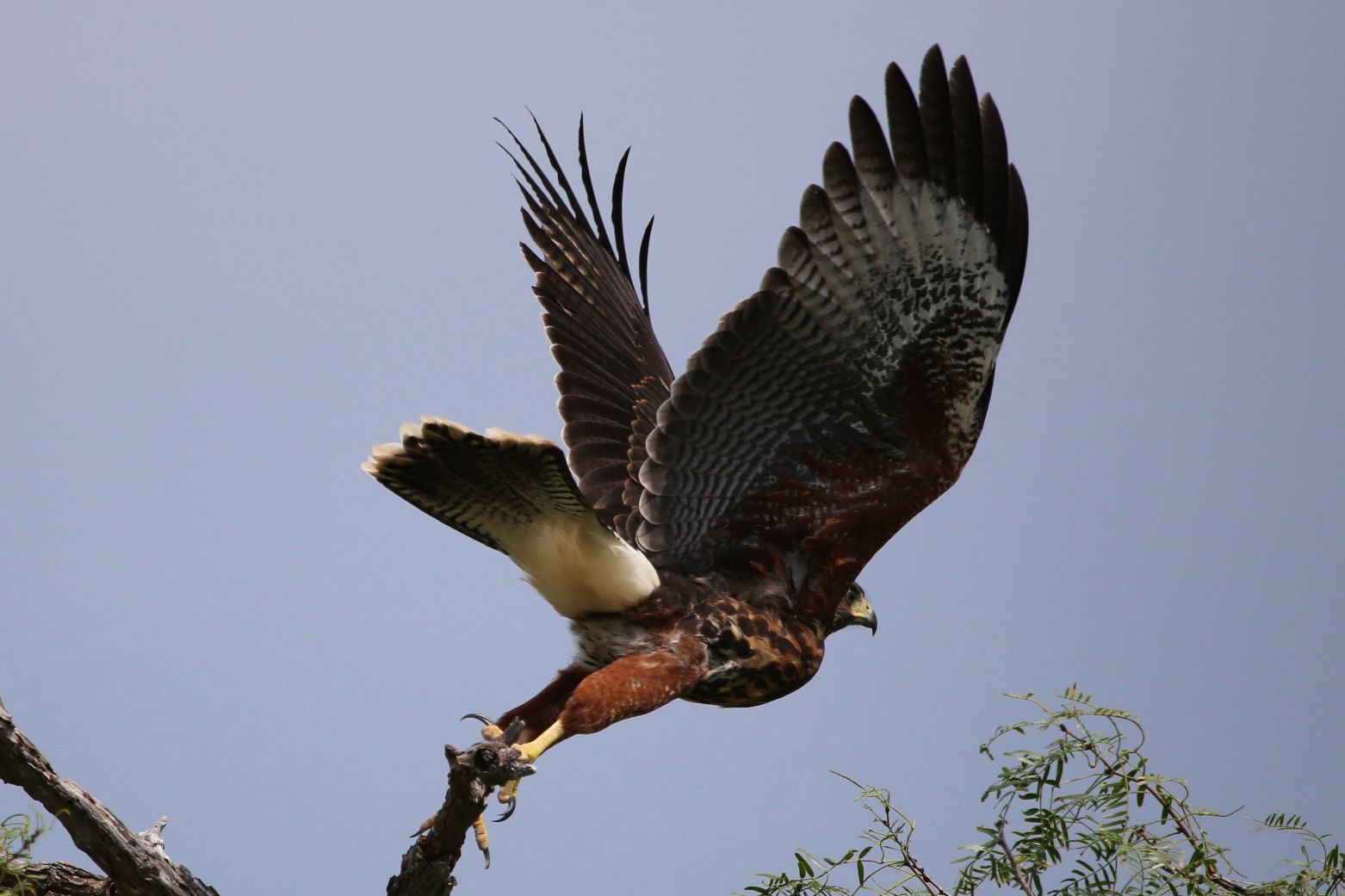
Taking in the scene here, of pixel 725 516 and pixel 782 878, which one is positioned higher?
pixel 725 516

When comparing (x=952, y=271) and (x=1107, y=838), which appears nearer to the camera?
(x=1107, y=838)

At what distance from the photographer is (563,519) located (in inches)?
165

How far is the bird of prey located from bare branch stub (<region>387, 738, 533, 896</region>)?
0.46m

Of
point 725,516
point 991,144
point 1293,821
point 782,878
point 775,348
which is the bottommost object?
point 782,878

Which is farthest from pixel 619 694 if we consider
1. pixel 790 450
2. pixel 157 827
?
pixel 157 827

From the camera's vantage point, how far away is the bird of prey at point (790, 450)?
4.16 m

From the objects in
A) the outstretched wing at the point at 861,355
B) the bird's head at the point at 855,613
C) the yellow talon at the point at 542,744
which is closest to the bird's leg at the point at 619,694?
the yellow talon at the point at 542,744

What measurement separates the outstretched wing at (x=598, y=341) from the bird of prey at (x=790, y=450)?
252 mm

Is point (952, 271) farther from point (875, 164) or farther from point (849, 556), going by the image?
point (849, 556)

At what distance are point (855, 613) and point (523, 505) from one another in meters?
1.49

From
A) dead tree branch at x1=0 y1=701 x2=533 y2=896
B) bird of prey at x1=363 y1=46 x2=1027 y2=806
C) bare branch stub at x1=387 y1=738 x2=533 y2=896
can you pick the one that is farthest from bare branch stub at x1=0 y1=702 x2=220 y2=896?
bird of prey at x1=363 y1=46 x2=1027 y2=806

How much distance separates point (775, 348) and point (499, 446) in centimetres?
96

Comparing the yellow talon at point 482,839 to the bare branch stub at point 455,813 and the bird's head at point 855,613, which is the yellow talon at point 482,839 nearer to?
the bare branch stub at point 455,813

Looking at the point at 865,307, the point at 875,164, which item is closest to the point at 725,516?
the point at 865,307
